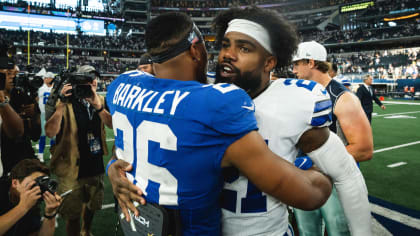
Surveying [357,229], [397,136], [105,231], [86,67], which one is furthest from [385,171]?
[86,67]

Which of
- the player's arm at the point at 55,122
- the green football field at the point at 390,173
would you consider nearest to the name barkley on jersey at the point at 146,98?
the player's arm at the point at 55,122

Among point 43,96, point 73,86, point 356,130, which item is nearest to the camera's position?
point 356,130

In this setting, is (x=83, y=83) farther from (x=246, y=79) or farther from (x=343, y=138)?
(x=343, y=138)

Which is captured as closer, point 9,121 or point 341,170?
point 341,170

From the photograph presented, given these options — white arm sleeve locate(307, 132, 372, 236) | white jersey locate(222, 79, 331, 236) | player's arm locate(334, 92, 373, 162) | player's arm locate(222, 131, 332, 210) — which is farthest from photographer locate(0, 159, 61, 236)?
player's arm locate(334, 92, 373, 162)

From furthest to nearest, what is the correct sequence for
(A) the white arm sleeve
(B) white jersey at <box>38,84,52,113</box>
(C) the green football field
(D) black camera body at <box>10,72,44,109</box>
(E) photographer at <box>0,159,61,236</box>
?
(B) white jersey at <box>38,84,52,113</box> → (C) the green football field → (D) black camera body at <box>10,72,44,109</box> → (E) photographer at <box>0,159,61,236</box> → (A) the white arm sleeve

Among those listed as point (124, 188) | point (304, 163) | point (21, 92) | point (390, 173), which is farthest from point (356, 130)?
point (390, 173)

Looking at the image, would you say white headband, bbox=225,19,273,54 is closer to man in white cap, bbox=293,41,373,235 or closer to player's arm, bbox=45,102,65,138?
man in white cap, bbox=293,41,373,235

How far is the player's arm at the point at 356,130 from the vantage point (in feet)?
8.02

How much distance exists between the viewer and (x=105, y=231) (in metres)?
3.71

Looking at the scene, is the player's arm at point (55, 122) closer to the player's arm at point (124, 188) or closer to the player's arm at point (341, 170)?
the player's arm at point (124, 188)

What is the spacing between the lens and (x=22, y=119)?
338 centimetres

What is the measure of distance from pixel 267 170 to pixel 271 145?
1.05 feet

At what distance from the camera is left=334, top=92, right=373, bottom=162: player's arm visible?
2.44 m
